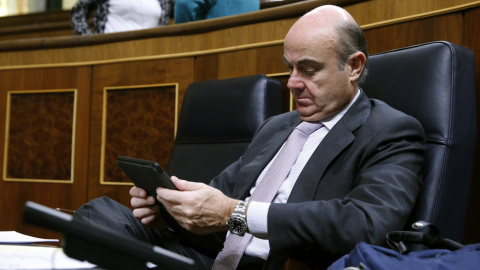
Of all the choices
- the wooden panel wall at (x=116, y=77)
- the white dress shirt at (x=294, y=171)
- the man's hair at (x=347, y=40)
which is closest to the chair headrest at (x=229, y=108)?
the wooden panel wall at (x=116, y=77)

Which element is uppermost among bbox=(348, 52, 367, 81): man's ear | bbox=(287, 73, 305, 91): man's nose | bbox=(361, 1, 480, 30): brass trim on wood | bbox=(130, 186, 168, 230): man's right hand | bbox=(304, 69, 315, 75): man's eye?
bbox=(361, 1, 480, 30): brass trim on wood

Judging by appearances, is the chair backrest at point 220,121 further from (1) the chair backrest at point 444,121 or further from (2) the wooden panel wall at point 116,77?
(1) the chair backrest at point 444,121

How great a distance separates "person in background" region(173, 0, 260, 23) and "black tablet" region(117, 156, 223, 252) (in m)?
1.14

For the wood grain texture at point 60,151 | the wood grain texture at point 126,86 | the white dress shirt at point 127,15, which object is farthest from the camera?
the white dress shirt at point 127,15

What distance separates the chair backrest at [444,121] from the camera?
1.06 m

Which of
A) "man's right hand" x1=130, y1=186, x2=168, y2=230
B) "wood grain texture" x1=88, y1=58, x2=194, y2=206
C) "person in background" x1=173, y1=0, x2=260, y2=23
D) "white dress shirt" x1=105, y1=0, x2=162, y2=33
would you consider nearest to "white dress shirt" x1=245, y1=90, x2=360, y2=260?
"man's right hand" x1=130, y1=186, x2=168, y2=230

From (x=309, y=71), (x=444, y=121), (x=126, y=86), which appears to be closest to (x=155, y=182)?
(x=309, y=71)

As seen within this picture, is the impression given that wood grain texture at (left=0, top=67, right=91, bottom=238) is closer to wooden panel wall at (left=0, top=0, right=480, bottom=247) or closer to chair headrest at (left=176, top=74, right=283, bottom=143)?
wooden panel wall at (left=0, top=0, right=480, bottom=247)

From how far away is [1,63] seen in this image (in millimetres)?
2514

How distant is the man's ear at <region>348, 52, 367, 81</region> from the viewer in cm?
124

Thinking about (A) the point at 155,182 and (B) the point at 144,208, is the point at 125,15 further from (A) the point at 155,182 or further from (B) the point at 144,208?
(A) the point at 155,182

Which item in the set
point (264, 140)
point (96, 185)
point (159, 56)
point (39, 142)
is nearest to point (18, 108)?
point (39, 142)

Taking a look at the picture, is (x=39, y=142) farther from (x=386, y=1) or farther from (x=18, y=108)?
(x=386, y=1)

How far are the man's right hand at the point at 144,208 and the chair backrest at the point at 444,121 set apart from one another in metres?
0.55
